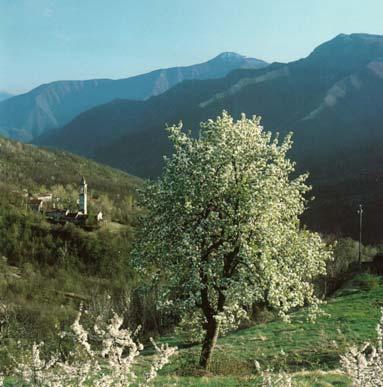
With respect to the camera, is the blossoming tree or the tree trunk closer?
the blossoming tree

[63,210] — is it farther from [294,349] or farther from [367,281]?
[294,349]

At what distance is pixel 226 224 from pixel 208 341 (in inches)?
240

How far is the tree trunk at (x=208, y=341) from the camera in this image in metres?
23.2

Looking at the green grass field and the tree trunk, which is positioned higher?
the tree trunk

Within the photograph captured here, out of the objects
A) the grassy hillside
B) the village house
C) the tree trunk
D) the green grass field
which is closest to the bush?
the green grass field

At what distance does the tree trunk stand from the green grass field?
0.51 m

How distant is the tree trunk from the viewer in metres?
23.2

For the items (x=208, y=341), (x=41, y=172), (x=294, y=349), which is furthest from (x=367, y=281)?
(x=41, y=172)

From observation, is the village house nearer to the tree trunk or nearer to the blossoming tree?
the tree trunk

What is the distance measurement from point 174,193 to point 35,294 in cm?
5634

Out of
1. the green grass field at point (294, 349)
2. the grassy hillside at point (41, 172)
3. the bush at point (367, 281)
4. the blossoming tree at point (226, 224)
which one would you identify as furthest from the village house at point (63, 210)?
the blossoming tree at point (226, 224)

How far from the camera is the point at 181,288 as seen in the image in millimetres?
22312

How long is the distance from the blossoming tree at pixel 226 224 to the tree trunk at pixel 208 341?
108cm

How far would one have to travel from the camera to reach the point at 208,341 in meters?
23.4
